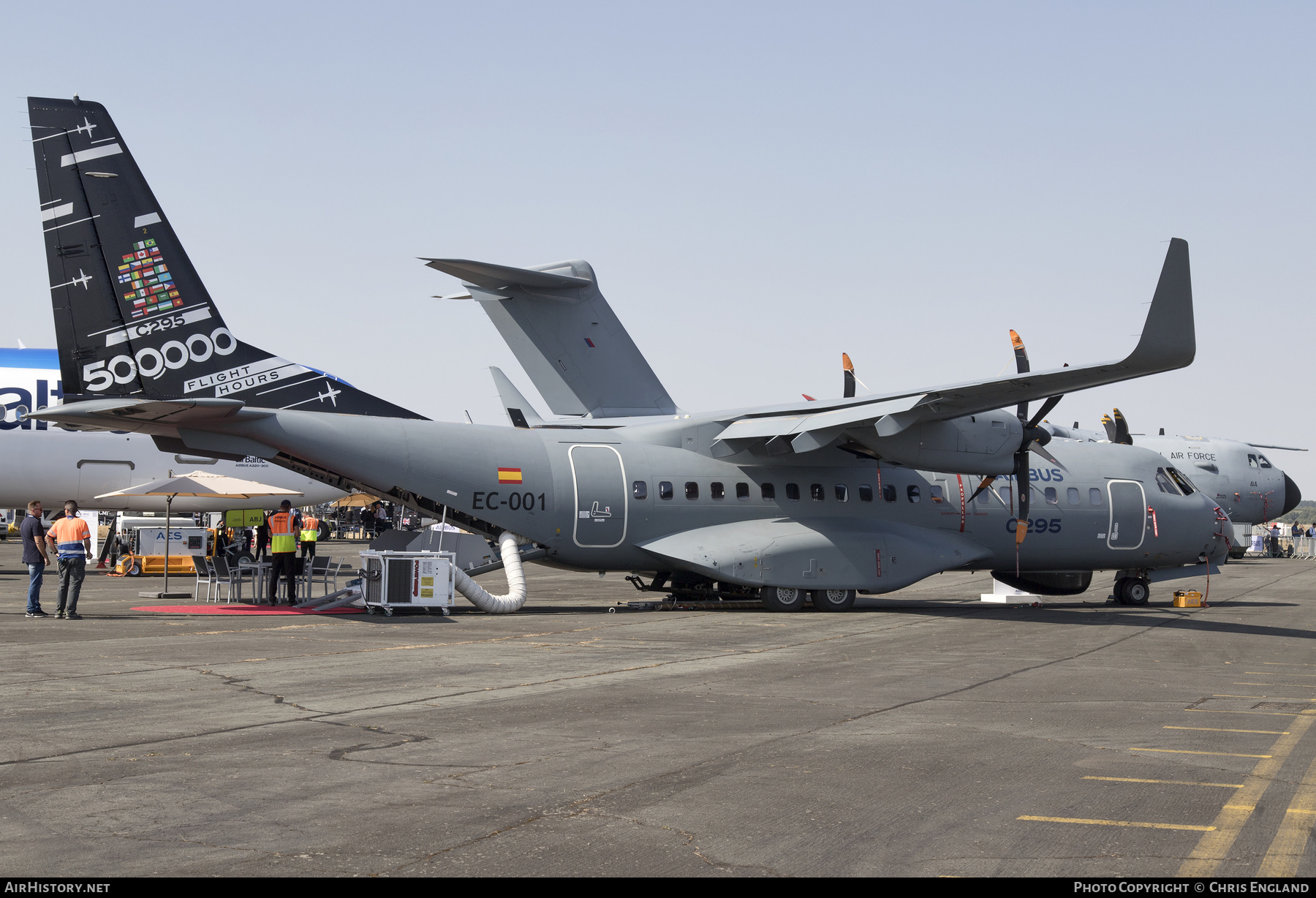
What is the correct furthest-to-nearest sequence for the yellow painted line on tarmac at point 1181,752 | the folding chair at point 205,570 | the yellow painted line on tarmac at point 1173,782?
1. the folding chair at point 205,570
2. the yellow painted line on tarmac at point 1181,752
3. the yellow painted line on tarmac at point 1173,782

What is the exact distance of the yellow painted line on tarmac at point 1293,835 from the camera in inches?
227

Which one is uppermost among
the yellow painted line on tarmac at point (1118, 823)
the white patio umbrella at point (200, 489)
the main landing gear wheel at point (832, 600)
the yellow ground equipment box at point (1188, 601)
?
the white patio umbrella at point (200, 489)

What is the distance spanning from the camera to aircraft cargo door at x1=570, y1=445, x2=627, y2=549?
22000mm

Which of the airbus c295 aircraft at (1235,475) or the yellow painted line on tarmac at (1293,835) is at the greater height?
the airbus c295 aircraft at (1235,475)

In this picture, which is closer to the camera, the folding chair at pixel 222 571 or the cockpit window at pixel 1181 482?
the folding chair at pixel 222 571

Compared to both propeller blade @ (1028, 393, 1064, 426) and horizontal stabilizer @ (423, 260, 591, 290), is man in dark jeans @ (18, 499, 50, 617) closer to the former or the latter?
horizontal stabilizer @ (423, 260, 591, 290)

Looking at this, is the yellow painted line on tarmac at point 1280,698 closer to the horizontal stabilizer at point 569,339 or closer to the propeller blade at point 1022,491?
the propeller blade at point 1022,491

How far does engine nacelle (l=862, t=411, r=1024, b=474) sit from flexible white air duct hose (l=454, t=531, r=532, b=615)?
6.93 m

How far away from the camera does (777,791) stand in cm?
738

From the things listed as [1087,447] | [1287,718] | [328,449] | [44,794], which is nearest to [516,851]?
[44,794]

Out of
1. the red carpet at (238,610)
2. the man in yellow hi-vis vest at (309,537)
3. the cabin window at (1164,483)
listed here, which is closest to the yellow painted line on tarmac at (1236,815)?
the red carpet at (238,610)

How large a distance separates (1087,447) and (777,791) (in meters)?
21.7

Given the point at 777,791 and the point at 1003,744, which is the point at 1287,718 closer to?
the point at 1003,744

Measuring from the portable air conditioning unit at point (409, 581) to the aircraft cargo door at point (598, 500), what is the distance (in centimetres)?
272
